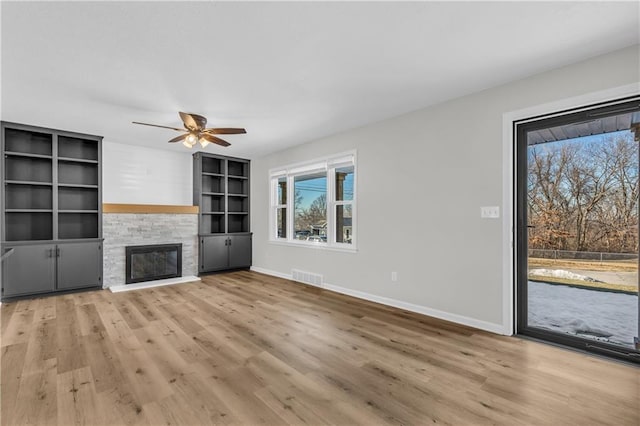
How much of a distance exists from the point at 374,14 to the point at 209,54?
139 cm

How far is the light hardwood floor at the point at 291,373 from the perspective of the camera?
1.84 metres

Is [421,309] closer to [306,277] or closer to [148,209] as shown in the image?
[306,277]

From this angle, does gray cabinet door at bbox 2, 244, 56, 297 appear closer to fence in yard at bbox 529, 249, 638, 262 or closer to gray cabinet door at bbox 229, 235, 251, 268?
gray cabinet door at bbox 229, 235, 251, 268

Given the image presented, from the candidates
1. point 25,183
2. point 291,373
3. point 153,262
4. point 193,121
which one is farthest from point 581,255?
point 25,183

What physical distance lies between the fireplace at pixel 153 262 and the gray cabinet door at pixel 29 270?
3.43 feet

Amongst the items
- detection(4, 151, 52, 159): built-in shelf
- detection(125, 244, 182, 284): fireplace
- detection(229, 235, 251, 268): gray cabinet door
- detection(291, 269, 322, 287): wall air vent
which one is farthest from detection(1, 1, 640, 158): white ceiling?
detection(229, 235, 251, 268): gray cabinet door

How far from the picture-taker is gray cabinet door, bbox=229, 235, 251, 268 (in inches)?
260

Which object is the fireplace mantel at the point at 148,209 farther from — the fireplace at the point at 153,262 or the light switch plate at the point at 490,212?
the light switch plate at the point at 490,212

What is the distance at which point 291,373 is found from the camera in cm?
233

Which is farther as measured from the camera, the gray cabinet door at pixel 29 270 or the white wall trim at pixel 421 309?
the gray cabinet door at pixel 29 270

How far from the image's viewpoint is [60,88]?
3174 millimetres

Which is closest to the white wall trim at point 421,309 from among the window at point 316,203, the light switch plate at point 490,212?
the window at point 316,203

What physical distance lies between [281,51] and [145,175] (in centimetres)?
464

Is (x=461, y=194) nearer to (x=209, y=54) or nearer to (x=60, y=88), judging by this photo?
(x=209, y=54)
